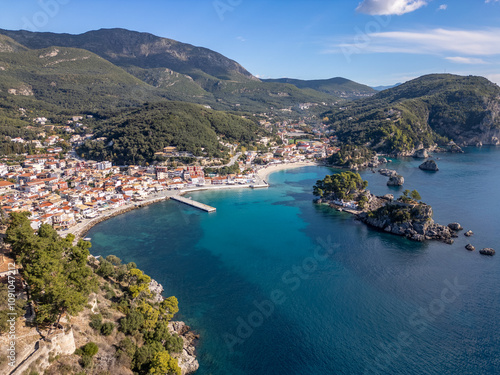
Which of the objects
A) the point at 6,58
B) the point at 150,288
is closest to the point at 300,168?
the point at 150,288

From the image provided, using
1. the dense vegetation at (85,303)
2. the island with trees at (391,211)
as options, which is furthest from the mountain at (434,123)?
the dense vegetation at (85,303)

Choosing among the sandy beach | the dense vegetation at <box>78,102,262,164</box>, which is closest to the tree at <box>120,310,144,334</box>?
the sandy beach

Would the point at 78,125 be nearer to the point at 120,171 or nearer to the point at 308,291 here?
the point at 120,171

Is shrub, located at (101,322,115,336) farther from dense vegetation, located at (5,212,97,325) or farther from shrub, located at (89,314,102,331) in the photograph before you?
dense vegetation, located at (5,212,97,325)

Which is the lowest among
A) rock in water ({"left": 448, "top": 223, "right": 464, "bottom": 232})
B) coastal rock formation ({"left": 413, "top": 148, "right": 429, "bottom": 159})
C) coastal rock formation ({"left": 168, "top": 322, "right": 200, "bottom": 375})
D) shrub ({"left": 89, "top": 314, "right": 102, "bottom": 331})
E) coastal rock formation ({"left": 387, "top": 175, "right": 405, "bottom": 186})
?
coastal rock formation ({"left": 168, "top": 322, "right": 200, "bottom": 375})

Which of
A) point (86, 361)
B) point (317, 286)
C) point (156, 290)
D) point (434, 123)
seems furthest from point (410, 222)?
point (434, 123)
